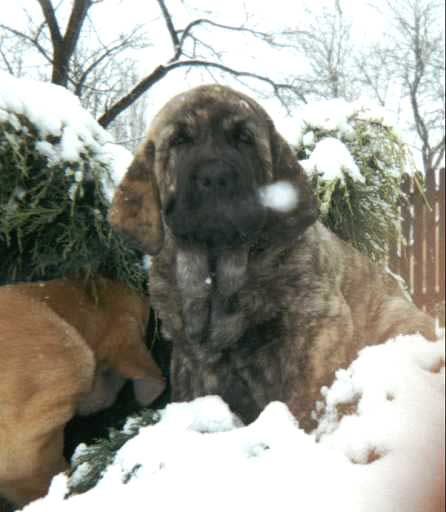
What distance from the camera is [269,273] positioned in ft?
6.96

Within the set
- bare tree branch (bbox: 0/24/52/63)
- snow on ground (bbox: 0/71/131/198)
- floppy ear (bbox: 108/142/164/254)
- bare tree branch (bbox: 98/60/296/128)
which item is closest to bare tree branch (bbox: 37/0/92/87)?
bare tree branch (bbox: 0/24/52/63)

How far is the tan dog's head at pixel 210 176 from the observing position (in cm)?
185

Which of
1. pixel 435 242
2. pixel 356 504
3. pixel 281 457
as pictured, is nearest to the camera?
pixel 356 504

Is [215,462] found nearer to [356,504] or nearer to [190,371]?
[356,504]

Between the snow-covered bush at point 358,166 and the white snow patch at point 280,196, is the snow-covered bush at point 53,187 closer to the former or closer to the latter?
the white snow patch at point 280,196

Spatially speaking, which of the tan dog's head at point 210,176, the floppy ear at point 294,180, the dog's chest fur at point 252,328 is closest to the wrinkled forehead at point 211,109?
the tan dog's head at point 210,176

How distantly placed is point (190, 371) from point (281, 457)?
3.63 ft

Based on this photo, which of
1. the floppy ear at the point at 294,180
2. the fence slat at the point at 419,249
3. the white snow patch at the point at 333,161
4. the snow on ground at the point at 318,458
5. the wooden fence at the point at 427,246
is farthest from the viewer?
the white snow patch at the point at 333,161

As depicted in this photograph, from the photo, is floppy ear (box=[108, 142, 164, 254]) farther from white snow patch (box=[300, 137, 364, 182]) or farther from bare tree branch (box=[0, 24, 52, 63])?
bare tree branch (box=[0, 24, 52, 63])

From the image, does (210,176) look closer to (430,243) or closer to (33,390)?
(430,243)

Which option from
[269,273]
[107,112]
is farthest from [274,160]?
[107,112]

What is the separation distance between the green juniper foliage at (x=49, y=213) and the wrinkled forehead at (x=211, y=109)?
31 centimetres

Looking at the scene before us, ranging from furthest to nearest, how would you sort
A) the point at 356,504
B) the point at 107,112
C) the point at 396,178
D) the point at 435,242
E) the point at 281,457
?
the point at 396,178
the point at 435,242
the point at 107,112
the point at 281,457
the point at 356,504

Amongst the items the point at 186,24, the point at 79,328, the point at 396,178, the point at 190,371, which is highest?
the point at 186,24
